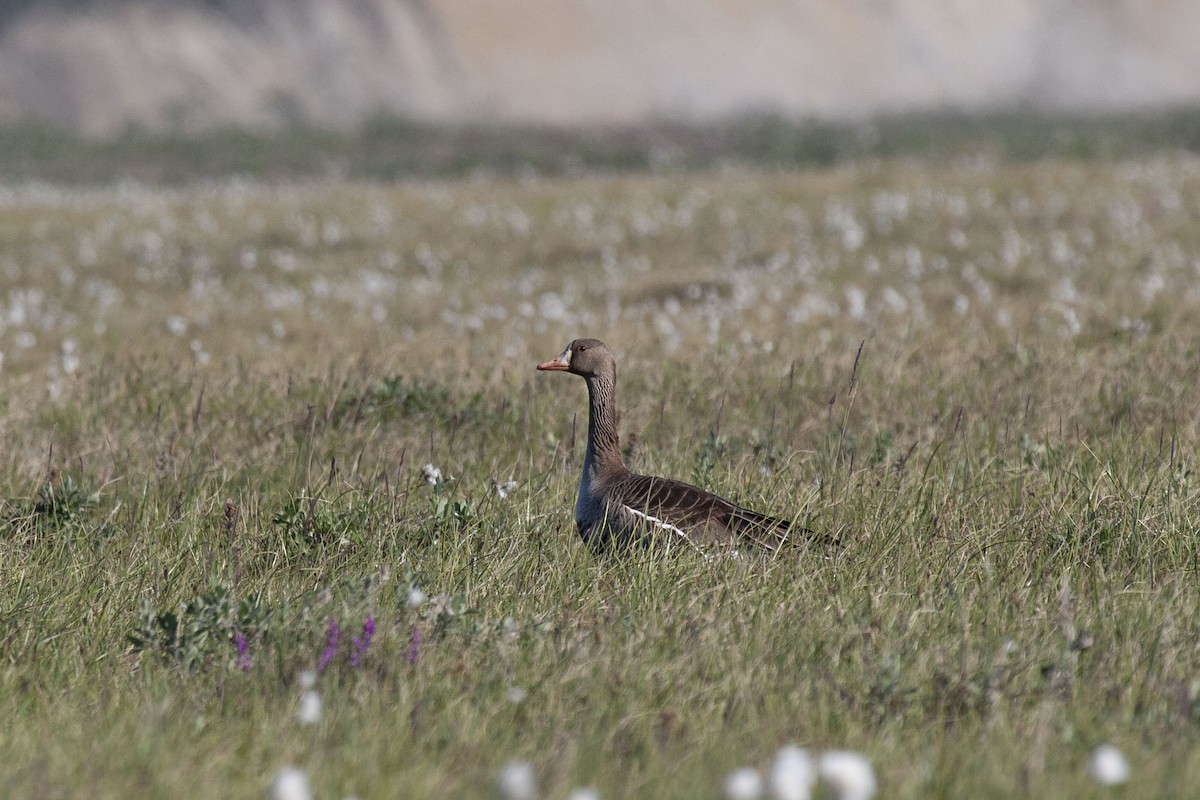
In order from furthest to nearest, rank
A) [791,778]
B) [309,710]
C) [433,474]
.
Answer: [433,474], [309,710], [791,778]

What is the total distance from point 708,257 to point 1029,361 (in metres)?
7.81

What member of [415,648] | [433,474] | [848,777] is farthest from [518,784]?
[433,474]

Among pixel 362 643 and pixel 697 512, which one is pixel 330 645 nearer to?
pixel 362 643

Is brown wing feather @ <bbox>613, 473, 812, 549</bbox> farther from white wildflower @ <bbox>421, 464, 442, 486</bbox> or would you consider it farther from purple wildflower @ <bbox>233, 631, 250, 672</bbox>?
purple wildflower @ <bbox>233, 631, 250, 672</bbox>

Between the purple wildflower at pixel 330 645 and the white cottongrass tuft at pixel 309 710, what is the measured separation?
19 centimetres

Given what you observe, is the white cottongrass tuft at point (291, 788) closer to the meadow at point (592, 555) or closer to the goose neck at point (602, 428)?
the meadow at point (592, 555)

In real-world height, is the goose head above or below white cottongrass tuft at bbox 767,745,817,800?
below

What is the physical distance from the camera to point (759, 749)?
10.6 ft

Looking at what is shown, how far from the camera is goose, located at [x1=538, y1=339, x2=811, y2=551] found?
15.9 feet

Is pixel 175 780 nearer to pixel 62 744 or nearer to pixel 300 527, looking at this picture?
pixel 62 744

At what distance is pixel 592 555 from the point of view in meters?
4.91

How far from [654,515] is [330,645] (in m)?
1.61

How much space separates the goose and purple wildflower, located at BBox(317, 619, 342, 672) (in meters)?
1.34

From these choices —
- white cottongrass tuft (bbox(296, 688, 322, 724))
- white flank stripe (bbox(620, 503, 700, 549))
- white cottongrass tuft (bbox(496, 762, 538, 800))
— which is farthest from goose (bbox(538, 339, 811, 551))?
white cottongrass tuft (bbox(496, 762, 538, 800))
